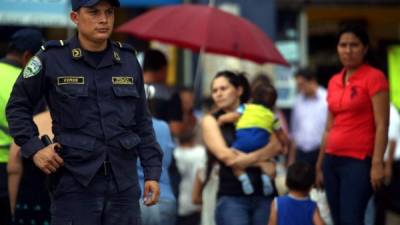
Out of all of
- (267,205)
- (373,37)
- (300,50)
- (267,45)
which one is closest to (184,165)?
(267,45)

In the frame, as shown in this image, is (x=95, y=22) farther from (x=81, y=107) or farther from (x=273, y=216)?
(x=273, y=216)

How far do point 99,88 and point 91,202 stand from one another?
23.1 inches

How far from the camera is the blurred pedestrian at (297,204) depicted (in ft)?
25.5

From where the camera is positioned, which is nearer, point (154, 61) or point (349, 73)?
point (349, 73)

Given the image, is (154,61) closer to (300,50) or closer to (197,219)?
(197,219)

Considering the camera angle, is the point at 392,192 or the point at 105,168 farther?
the point at 392,192

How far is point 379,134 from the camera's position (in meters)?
7.88

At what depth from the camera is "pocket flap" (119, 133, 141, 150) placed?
5.80 m

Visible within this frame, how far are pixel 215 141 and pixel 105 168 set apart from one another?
266 centimetres

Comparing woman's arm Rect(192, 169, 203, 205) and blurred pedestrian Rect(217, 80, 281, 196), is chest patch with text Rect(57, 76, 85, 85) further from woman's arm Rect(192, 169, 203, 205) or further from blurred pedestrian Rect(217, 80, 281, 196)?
woman's arm Rect(192, 169, 203, 205)

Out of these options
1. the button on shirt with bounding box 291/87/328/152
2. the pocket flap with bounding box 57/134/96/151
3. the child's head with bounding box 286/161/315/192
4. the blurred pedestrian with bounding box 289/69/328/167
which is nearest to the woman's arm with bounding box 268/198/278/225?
the child's head with bounding box 286/161/315/192

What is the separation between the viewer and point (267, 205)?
8.18m

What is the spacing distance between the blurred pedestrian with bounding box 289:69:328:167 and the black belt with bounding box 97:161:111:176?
26.3 ft

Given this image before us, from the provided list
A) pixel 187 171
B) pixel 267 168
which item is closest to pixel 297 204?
pixel 267 168
